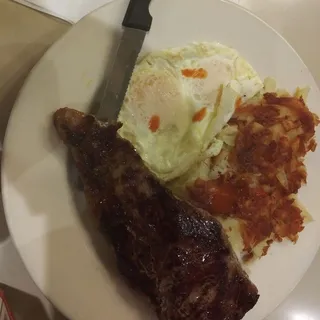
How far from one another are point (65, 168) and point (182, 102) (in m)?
0.45

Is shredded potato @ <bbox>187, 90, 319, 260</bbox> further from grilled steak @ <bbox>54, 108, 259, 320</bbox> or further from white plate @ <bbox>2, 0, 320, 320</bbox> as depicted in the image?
white plate @ <bbox>2, 0, 320, 320</bbox>

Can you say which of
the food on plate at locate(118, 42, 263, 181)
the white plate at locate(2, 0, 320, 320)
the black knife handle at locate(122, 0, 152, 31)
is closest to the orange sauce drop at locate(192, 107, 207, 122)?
the food on plate at locate(118, 42, 263, 181)

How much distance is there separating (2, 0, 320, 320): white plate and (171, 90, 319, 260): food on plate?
1.15 feet

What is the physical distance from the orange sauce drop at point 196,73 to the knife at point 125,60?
0.70 ft

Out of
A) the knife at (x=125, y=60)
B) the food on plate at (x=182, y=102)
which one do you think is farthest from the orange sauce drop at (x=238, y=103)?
the knife at (x=125, y=60)

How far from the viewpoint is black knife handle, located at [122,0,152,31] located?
4.97 ft

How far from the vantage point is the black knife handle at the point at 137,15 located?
4.97ft

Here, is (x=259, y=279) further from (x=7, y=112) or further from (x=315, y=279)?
(x=7, y=112)

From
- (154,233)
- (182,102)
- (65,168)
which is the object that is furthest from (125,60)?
(154,233)

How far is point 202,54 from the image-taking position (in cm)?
168

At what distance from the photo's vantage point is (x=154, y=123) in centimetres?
162

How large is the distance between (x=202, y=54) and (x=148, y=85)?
0.74 ft

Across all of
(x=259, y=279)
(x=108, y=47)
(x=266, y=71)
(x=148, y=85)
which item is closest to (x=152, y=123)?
(x=148, y=85)

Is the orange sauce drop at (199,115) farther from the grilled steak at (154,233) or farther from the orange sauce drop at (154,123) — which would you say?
the grilled steak at (154,233)
